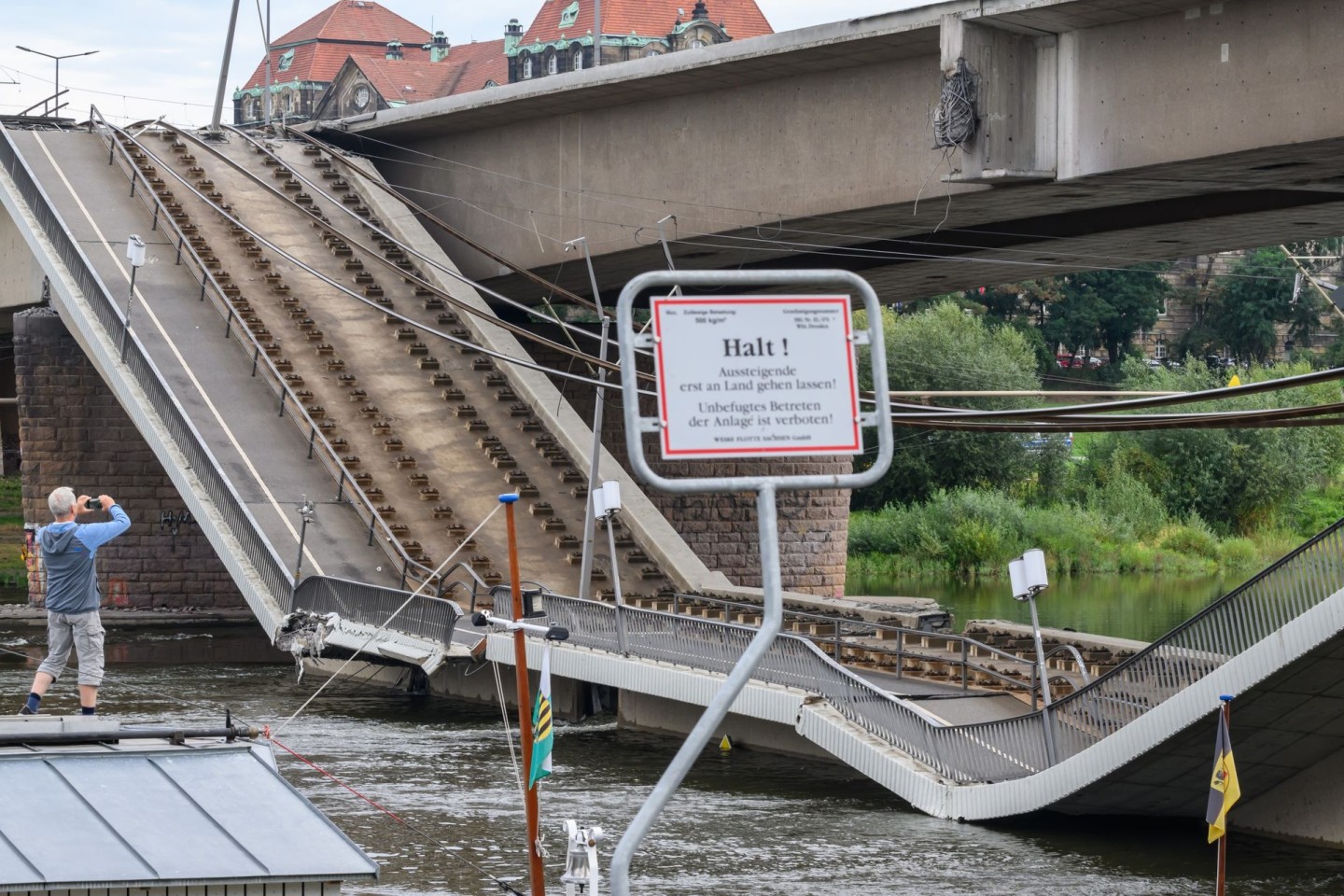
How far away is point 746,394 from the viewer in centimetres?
609

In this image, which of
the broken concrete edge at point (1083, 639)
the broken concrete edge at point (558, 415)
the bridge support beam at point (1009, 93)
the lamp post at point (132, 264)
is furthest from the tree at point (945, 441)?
the bridge support beam at point (1009, 93)

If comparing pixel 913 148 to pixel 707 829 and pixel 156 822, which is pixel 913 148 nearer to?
pixel 707 829

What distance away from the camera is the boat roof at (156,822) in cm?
916

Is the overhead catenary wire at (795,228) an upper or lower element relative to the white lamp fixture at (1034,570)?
upper

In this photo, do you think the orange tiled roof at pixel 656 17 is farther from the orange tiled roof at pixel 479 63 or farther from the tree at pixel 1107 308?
the tree at pixel 1107 308

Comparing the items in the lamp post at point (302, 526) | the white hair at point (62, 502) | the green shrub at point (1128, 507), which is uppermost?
the white hair at point (62, 502)

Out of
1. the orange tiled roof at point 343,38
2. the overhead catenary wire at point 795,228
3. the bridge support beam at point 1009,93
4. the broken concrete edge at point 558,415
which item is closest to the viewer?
the bridge support beam at point 1009,93

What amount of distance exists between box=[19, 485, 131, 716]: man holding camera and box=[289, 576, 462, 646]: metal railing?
1109 cm

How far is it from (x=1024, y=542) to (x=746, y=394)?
53.0m

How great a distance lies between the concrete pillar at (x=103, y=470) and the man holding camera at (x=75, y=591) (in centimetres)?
2446

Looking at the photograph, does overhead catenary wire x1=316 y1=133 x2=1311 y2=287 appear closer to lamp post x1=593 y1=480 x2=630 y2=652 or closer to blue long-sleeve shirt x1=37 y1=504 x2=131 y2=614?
lamp post x1=593 y1=480 x2=630 y2=652

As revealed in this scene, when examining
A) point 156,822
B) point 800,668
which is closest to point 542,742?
point 156,822

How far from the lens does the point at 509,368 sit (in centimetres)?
3412

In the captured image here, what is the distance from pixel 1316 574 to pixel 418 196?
2452 cm
